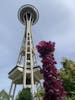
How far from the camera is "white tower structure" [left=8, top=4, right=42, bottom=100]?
84562 millimetres

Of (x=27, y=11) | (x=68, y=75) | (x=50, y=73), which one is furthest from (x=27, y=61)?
(x=50, y=73)

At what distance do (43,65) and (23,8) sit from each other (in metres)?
79.0

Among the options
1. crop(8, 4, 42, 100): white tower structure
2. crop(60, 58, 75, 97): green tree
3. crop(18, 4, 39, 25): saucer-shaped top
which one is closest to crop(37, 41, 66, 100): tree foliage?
crop(60, 58, 75, 97): green tree

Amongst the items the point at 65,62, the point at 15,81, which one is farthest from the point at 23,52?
the point at 65,62

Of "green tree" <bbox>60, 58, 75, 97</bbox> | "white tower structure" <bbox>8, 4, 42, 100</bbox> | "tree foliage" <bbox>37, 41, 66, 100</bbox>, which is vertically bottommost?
"tree foliage" <bbox>37, 41, 66, 100</bbox>

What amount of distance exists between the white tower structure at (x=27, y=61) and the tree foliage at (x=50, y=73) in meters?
63.4

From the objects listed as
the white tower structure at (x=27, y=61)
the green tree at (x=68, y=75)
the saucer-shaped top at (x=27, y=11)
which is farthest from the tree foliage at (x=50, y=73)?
the saucer-shaped top at (x=27, y=11)

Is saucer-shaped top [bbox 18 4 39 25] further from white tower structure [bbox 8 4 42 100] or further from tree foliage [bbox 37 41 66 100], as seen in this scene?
tree foliage [bbox 37 41 66 100]

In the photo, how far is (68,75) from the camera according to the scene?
35875 mm

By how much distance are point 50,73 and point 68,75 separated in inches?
785

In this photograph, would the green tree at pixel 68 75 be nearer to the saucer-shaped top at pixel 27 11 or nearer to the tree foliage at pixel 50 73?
the tree foliage at pixel 50 73

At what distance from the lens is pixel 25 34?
314 ft

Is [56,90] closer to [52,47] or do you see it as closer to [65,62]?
[52,47]

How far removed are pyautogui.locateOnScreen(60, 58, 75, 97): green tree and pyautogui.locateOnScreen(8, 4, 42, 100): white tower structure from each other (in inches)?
1711
